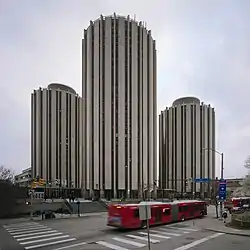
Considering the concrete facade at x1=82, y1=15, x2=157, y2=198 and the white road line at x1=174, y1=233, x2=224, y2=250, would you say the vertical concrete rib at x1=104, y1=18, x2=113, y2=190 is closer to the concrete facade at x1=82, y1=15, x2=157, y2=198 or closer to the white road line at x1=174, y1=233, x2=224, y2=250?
the concrete facade at x1=82, y1=15, x2=157, y2=198

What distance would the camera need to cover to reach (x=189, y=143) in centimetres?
16150

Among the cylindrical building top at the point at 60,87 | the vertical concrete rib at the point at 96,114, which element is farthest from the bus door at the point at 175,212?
the cylindrical building top at the point at 60,87

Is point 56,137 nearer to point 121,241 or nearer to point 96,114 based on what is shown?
point 96,114

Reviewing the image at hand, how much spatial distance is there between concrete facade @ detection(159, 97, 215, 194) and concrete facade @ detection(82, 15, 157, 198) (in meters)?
22.6

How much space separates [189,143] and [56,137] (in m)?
58.2

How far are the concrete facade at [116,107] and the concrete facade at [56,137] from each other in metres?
10.9

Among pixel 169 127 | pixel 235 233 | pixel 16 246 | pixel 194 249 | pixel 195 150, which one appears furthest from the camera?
pixel 169 127

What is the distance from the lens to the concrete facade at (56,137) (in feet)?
485

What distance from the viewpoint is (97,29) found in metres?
148

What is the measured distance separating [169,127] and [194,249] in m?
155

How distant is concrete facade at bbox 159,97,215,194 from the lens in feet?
516

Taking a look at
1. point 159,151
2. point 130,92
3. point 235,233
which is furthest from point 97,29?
point 235,233

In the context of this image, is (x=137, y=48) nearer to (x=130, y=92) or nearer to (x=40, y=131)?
(x=130, y=92)

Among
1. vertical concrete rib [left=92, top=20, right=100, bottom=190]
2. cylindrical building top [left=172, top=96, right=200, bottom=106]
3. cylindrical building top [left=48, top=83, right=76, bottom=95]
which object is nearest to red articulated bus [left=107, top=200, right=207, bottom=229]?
vertical concrete rib [left=92, top=20, right=100, bottom=190]
